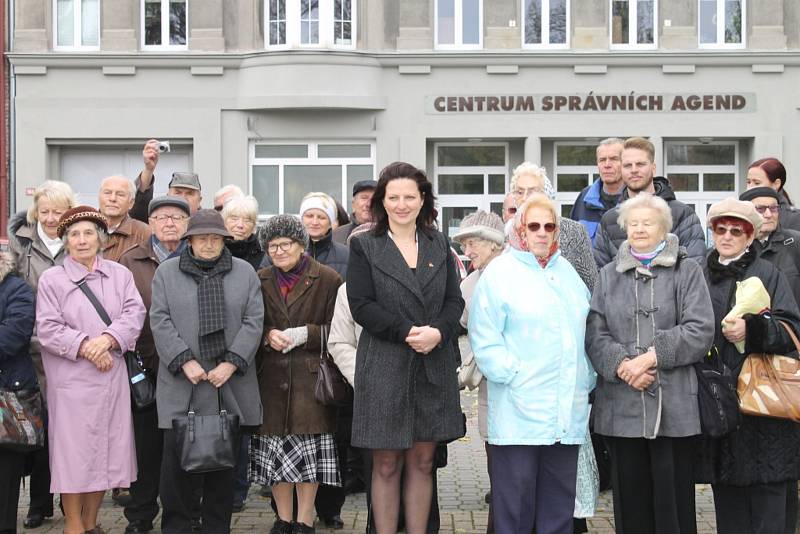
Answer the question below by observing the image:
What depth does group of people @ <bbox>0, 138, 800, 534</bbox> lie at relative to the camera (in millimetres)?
5559

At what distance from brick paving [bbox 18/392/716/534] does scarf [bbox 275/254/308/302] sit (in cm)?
158

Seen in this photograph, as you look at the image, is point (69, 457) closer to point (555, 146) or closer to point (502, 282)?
point (502, 282)

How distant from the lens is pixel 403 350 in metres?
5.67

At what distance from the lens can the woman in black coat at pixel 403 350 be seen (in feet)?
18.5

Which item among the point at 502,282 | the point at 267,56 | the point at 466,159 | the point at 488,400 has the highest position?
the point at 267,56

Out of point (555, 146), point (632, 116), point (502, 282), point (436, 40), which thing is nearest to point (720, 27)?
point (632, 116)

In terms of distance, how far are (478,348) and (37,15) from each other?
17528mm

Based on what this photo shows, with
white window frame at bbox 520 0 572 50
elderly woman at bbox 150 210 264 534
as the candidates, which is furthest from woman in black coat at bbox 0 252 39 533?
white window frame at bbox 520 0 572 50

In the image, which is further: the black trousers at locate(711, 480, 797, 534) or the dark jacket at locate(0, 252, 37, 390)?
the dark jacket at locate(0, 252, 37, 390)

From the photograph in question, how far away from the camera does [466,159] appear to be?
2145cm

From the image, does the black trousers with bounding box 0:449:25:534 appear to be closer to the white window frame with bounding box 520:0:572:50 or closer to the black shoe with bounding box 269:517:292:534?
the black shoe with bounding box 269:517:292:534

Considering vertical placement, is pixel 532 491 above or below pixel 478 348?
below

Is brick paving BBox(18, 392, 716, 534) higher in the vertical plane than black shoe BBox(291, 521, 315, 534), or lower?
lower

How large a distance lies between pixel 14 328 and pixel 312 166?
14746 mm
